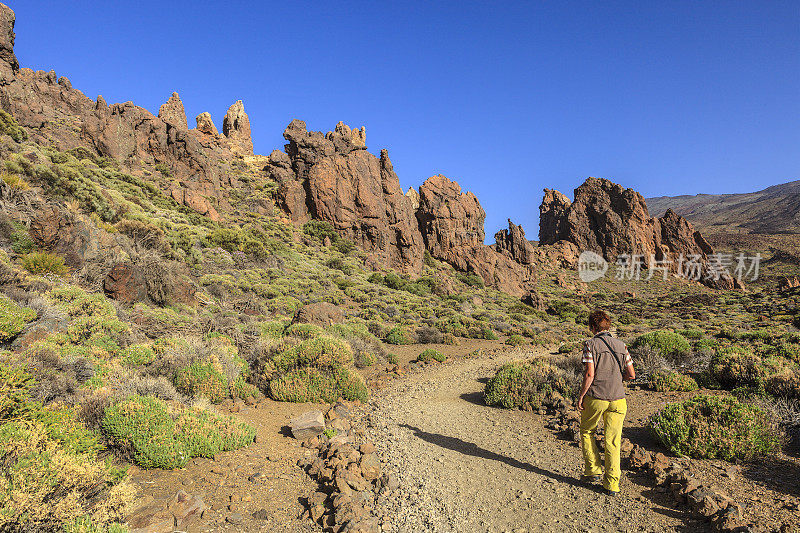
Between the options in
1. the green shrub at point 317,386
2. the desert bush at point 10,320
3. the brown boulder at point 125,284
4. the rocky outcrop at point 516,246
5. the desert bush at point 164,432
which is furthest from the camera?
the rocky outcrop at point 516,246

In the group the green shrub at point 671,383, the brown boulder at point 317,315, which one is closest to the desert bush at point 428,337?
the brown boulder at point 317,315

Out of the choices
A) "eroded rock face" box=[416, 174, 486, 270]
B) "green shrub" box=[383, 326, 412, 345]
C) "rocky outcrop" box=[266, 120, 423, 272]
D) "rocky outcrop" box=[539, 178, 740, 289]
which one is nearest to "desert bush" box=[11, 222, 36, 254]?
"green shrub" box=[383, 326, 412, 345]

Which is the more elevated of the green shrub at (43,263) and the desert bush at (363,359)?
the green shrub at (43,263)

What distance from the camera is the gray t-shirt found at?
463 centimetres

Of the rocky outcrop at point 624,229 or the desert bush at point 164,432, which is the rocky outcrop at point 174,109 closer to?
the desert bush at point 164,432

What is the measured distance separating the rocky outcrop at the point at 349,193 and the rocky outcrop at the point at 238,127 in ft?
85.3

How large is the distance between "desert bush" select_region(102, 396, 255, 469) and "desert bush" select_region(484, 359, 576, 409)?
5.62 m

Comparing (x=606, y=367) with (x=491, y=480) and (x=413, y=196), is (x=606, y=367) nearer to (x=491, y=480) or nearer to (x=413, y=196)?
(x=491, y=480)

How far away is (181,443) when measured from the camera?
4.83 metres

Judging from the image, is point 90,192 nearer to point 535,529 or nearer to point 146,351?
point 146,351

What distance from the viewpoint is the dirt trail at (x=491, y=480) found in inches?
161

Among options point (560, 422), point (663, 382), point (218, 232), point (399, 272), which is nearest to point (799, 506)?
point (560, 422)

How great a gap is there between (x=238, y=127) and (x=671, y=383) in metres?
76.1

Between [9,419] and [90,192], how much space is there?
2021cm
